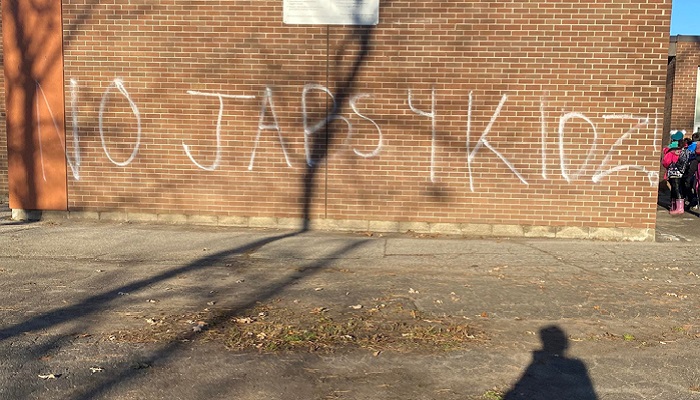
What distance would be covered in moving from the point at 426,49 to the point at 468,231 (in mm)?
2856

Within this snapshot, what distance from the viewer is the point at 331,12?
9.09 metres

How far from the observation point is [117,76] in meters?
9.55

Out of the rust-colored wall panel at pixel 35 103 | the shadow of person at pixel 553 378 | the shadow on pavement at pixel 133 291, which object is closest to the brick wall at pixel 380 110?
the rust-colored wall panel at pixel 35 103

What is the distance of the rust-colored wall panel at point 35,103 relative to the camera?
31.6 ft

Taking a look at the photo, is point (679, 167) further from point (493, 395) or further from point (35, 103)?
point (35, 103)

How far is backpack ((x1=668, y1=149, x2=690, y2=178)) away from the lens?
38.7ft

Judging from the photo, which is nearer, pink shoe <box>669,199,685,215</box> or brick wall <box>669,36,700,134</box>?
pink shoe <box>669,199,685,215</box>

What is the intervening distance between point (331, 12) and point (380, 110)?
5.44ft

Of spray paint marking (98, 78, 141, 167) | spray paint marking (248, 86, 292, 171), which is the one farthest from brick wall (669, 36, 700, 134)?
spray paint marking (98, 78, 141, 167)

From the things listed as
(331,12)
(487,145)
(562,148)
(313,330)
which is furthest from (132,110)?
(562,148)

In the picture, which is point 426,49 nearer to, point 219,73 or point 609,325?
point 219,73

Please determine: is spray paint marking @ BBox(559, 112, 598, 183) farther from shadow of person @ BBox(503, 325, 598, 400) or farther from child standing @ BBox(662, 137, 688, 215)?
shadow of person @ BBox(503, 325, 598, 400)

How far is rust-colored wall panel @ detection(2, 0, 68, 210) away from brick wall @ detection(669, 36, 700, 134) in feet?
48.5

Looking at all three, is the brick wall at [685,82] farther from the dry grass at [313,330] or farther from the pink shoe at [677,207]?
the dry grass at [313,330]
